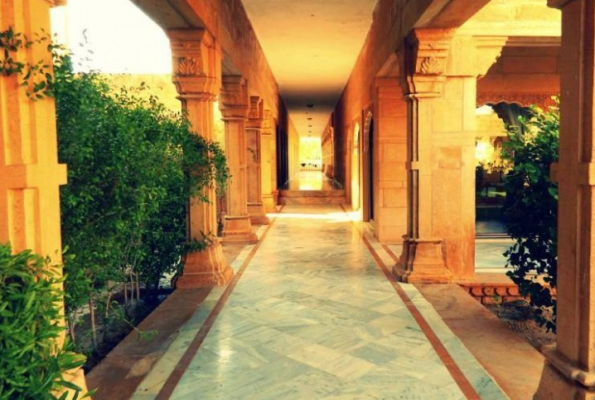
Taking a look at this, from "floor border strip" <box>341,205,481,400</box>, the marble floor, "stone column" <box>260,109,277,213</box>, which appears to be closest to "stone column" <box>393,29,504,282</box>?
"floor border strip" <box>341,205,481,400</box>

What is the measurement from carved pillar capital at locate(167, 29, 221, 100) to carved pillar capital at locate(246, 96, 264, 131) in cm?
499

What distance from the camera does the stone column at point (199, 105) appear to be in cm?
551

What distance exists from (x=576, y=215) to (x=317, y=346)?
2200 mm

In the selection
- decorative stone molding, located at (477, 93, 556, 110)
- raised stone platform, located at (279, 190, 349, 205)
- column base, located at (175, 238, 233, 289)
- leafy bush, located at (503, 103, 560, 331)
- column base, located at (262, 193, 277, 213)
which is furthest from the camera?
raised stone platform, located at (279, 190, 349, 205)

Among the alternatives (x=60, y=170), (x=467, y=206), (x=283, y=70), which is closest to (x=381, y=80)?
(x=467, y=206)

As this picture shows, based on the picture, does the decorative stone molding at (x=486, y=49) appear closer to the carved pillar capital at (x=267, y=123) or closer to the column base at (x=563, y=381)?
the column base at (x=563, y=381)

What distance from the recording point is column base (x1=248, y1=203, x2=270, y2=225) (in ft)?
37.2

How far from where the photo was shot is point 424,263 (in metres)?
5.96

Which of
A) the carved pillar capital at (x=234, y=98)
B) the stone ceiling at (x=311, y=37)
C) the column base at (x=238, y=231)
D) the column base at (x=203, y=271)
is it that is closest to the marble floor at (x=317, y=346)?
the column base at (x=203, y=271)

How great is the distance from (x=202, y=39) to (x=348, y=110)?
952 cm

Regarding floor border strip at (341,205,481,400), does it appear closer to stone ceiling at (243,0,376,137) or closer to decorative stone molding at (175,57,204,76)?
decorative stone molding at (175,57,204,76)

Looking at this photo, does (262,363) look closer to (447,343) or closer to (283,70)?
(447,343)

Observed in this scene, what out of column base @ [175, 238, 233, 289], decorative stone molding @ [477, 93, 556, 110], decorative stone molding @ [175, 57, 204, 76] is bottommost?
column base @ [175, 238, 233, 289]

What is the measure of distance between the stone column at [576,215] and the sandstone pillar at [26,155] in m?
2.51
